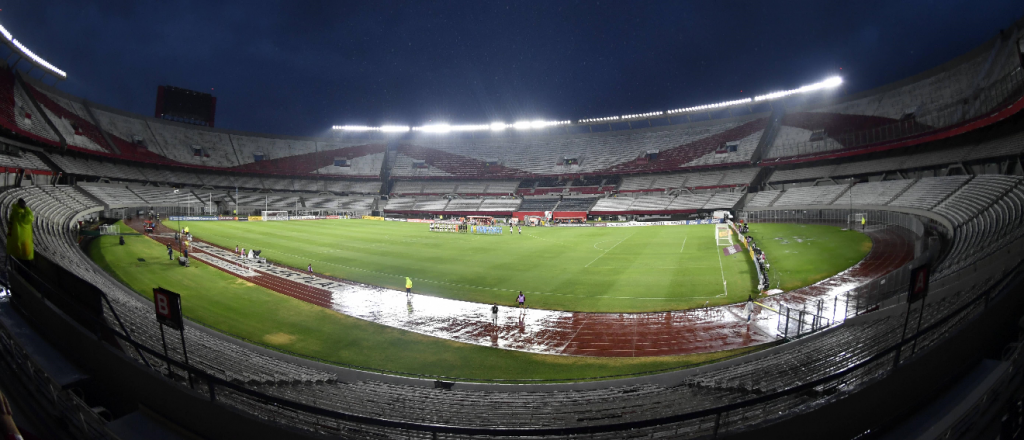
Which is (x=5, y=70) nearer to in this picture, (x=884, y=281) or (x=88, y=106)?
(x=88, y=106)

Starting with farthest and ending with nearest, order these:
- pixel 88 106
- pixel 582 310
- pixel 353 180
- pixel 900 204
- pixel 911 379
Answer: pixel 353 180, pixel 88 106, pixel 900 204, pixel 582 310, pixel 911 379

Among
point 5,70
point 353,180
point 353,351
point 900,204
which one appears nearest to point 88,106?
point 5,70

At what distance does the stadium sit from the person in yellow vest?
55 mm

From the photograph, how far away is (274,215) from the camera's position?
65.8 m

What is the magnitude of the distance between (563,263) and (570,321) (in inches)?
451

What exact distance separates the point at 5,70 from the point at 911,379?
270ft

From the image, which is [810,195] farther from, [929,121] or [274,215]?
[274,215]

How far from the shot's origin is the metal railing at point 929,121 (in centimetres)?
3144

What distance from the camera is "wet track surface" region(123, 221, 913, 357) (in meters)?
14.2

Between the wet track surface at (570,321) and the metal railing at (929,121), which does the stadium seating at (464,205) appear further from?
the wet track surface at (570,321)

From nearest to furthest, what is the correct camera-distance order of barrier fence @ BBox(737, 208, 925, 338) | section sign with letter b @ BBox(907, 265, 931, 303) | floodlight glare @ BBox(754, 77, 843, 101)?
section sign with letter b @ BBox(907, 265, 931, 303) < barrier fence @ BBox(737, 208, 925, 338) < floodlight glare @ BBox(754, 77, 843, 101)

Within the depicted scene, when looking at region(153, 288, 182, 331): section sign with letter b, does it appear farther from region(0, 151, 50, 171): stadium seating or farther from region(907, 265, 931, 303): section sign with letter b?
region(0, 151, 50, 171): stadium seating

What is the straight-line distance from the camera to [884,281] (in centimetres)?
1411

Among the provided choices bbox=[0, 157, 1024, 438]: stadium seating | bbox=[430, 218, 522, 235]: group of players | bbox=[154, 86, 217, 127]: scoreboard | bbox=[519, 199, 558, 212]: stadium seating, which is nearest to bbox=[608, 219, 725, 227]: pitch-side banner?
bbox=[430, 218, 522, 235]: group of players
